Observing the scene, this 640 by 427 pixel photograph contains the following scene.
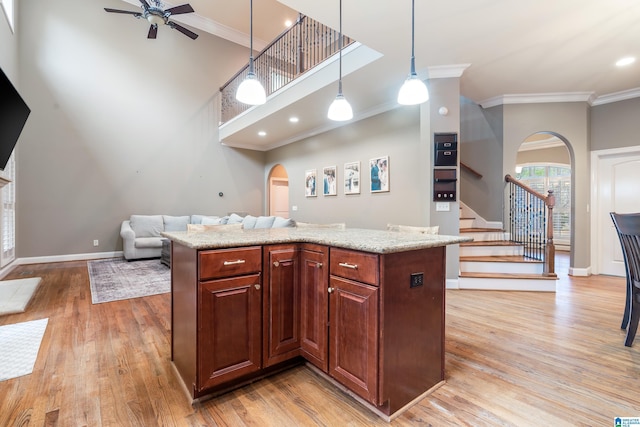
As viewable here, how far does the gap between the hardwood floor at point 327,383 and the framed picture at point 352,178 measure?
10.4 feet

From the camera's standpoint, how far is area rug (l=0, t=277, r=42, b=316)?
9.89 ft

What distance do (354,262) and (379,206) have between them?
3747mm

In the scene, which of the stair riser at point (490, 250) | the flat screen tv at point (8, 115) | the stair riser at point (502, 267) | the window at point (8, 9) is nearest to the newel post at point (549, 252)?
the stair riser at point (502, 267)

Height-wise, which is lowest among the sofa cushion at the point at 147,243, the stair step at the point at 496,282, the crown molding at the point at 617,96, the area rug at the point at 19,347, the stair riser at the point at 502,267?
the area rug at the point at 19,347

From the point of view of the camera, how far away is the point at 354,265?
5.23 ft

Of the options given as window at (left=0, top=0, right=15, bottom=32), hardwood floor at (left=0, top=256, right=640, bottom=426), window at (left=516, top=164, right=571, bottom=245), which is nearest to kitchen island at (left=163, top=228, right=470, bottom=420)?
hardwood floor at (left=0, top=256, right=640, bottom=426)

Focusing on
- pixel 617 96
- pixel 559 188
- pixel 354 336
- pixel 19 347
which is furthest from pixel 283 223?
pixel 559 188

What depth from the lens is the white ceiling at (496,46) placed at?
263cm

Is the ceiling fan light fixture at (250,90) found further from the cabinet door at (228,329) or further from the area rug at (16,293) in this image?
the area rug at (16,293)

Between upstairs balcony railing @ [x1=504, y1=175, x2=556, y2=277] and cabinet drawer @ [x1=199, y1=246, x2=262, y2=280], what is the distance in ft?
13.3

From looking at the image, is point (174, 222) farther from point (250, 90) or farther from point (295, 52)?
point (250, 90)

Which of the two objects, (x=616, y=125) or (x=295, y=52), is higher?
(x=295, y=52)

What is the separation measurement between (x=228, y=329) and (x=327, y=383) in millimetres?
710

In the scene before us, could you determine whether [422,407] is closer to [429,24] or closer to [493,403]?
[493,403]
